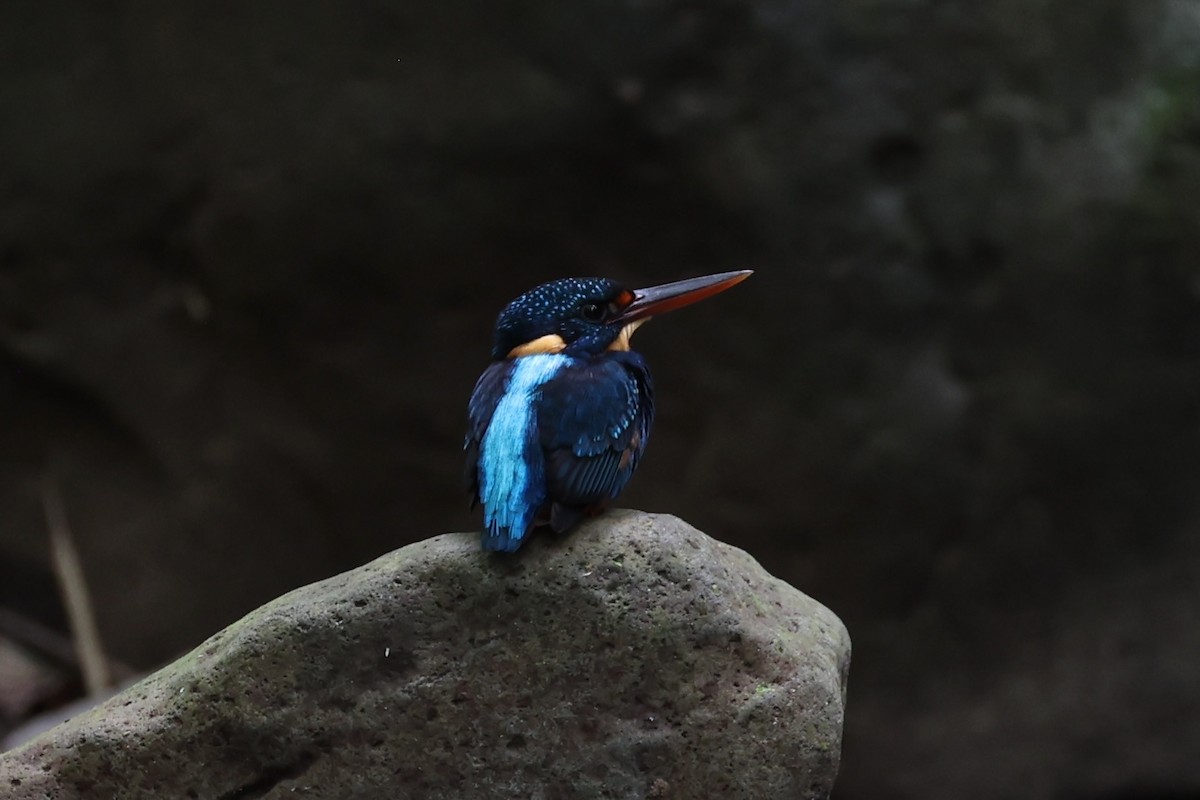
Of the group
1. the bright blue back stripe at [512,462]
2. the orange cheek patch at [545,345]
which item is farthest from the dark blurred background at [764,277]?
the bright blue back stripe at [512,462]

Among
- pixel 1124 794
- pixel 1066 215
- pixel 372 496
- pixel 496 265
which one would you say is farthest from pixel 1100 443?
pixel 372 496

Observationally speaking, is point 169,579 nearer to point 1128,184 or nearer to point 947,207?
point 947,207

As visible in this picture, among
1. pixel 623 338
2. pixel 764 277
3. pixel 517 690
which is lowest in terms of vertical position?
pixel 517 690

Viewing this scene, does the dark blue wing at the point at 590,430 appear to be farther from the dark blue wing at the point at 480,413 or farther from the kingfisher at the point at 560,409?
the dark blue wing at the point at 480,413

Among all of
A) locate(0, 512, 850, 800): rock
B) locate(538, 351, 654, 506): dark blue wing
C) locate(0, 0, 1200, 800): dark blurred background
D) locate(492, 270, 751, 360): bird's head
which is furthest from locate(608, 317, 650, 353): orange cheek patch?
locate(0, 0, 1200, 800): dark blurred background

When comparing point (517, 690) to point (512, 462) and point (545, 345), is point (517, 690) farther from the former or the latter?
point (545, 345)

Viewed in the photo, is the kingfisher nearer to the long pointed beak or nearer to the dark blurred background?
the long pointed beak

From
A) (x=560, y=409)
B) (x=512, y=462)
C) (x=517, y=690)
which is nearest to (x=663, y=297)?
(x=560, y=409)
